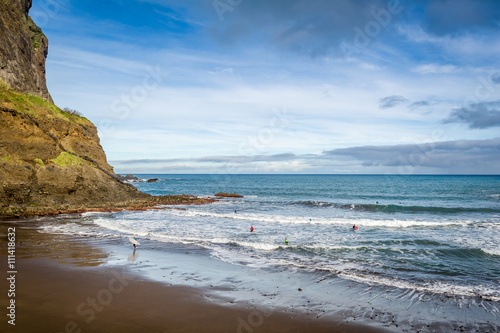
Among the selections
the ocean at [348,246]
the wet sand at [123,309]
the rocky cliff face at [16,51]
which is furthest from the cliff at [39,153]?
the wet sand at [123,309]

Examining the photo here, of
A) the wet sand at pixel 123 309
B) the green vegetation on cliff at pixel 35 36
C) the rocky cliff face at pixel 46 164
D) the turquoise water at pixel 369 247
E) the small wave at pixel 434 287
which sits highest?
the green vegetation on cliff at pixel 35 36

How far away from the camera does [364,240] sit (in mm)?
16219

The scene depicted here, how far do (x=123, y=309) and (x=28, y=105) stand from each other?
26400 mm

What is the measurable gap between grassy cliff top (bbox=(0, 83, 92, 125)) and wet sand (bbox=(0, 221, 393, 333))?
20.2 metres

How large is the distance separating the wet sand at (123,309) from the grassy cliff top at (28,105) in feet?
66.2

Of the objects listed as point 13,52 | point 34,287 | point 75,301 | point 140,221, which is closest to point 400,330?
point 75,301

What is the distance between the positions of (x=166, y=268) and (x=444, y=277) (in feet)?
31.1

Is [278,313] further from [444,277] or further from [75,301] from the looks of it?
[444,277]

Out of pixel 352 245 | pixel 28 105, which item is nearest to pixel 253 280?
pixel 352 245

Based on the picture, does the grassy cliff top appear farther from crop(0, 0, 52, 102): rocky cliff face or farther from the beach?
the beach

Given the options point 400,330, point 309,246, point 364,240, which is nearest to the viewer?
point 400,330

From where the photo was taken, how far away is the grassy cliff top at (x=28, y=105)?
2440 cm

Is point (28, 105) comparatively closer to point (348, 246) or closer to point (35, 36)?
point (35, 36)

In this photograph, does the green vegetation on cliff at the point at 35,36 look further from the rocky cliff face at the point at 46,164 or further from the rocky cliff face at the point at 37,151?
the rocky cliff face at the point at 46,164
